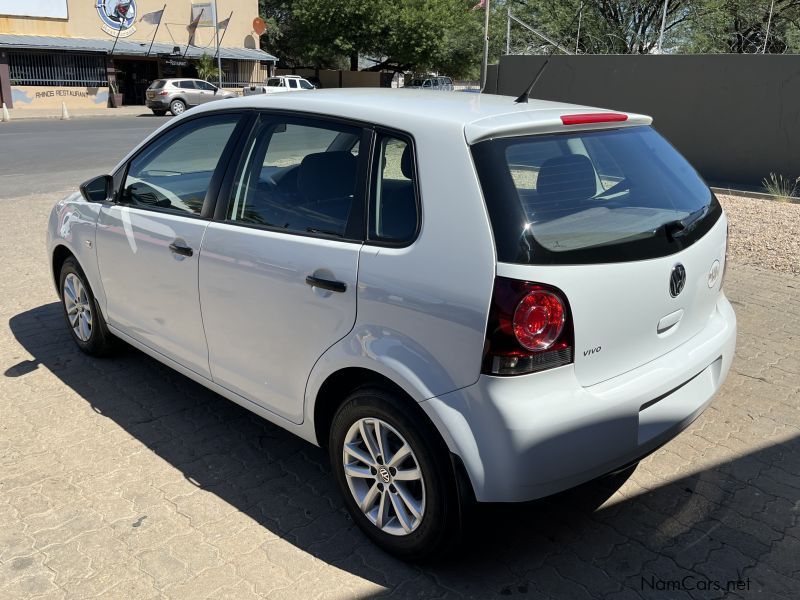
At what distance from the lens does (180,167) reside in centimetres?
421

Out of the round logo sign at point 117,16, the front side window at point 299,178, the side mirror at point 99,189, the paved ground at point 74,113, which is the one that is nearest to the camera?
the front side window at point 299,178

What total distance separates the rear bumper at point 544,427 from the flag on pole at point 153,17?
140ft

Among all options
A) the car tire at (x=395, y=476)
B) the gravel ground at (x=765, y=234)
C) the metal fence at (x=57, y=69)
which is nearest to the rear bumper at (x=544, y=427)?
the car tire at (x=395, y=476)

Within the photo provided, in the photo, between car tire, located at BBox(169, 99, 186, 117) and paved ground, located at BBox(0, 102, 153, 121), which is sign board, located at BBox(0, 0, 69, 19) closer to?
paved ground, located at BBox(0, 102, 153, 121)

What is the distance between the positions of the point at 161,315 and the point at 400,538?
1843 mm

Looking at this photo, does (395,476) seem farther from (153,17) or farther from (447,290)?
(153,17)

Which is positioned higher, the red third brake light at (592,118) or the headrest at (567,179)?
the red third brake light at (592,118)

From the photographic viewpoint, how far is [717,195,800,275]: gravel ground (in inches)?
288

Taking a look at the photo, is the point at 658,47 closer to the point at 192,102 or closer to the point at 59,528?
the point at 192,102

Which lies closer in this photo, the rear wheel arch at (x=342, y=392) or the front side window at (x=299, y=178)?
the rear wheel arch at (x=342, y=392)

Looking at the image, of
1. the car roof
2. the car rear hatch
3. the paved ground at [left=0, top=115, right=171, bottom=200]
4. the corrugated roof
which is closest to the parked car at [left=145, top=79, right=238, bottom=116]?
the paved ground at [left=0, top=115, right=171, bottom=200]

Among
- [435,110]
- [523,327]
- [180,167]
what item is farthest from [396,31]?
[523,327]

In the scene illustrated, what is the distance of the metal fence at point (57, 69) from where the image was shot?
34.6 meters

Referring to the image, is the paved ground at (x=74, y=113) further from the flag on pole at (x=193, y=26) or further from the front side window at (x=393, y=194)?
the front side window at (x=393, y=194)
